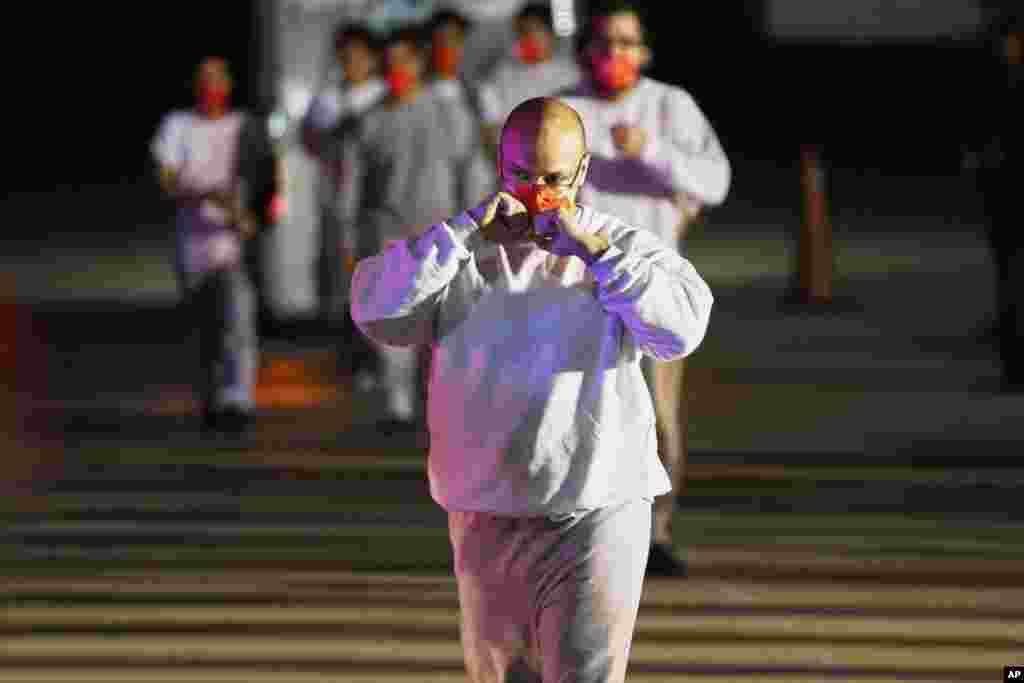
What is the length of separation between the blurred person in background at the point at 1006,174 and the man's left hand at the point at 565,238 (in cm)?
955

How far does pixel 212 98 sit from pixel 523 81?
7.56 ft

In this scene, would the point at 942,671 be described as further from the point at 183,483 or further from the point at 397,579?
the point at 183,483

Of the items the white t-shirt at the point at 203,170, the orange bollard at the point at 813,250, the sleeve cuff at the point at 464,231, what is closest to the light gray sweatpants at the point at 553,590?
the sleeve cuff at the point at 464,231

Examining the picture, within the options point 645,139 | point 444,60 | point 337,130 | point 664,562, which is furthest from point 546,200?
point 444,60

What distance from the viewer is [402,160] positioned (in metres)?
12.9

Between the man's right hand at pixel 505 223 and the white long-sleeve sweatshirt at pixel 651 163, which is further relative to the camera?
the white long-sleeve sweatshirt at pixel 651 163

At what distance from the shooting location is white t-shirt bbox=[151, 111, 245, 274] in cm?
1284

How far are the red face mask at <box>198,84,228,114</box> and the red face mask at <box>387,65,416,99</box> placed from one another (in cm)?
82

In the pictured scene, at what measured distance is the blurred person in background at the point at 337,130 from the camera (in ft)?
45.0

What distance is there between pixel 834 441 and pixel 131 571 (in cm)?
445

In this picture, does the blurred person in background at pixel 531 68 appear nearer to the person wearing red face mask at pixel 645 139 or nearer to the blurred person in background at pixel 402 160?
the blurred person in background at pixel 402 160

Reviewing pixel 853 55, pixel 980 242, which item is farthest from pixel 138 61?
pixel 980 242

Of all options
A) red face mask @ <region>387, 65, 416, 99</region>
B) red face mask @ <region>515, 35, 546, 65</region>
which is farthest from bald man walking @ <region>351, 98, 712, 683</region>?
red face mask @ <region>515, 35, 546, 65</region>

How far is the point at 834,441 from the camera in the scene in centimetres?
1277
